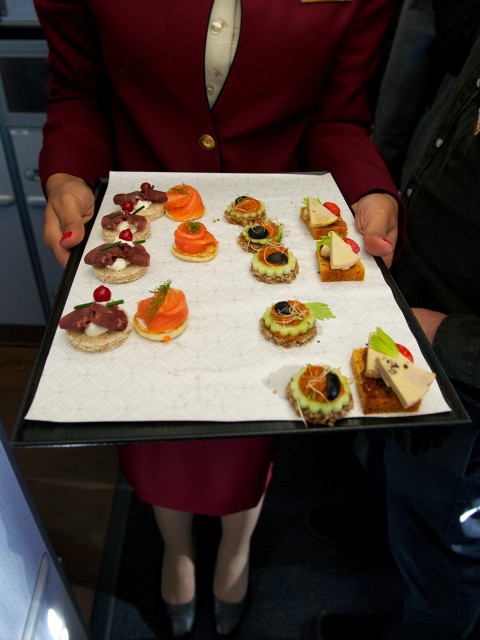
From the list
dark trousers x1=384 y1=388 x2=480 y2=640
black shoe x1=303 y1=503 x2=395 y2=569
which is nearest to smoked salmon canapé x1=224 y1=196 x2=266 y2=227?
dark trousers x1=384 y1=388 x2=480 y2=640

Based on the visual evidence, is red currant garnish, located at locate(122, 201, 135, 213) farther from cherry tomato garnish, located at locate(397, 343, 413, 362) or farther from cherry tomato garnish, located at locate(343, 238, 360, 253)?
cherry tomato garnish, located at locate(397, 343, 413, 362)

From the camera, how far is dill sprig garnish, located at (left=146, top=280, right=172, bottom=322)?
1412 millimetres

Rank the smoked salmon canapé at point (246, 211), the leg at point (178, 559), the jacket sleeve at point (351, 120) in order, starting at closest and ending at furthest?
1. the jacket sleeve at point (351, 120)
2. the smoked salmon canapé at point (246, 211)
3. the leg at point (178, 559)

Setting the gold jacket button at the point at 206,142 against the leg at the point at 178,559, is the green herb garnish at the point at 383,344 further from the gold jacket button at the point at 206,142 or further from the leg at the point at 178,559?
the leg at the point at 178,559

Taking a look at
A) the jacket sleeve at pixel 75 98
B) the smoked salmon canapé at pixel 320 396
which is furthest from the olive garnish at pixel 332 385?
the jacket sleeve at pixel 75 98

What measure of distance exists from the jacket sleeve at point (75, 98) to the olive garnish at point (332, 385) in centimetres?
115

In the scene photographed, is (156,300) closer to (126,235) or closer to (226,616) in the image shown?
(126,235)

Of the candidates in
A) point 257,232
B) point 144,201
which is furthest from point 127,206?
point 257,232

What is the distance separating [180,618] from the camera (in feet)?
7.02

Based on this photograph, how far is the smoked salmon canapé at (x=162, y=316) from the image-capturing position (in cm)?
141

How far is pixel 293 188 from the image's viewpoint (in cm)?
202

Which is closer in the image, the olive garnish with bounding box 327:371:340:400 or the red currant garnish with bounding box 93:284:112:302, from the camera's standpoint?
the olive garnish with bounding box 327:371:340:400

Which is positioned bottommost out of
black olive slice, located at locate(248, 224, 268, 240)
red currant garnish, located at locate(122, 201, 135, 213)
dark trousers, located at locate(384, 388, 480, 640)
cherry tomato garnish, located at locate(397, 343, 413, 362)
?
dark trousers, located at locate(384, 388, 480, 640)

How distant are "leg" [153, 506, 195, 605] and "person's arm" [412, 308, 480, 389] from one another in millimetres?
1156
